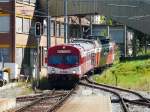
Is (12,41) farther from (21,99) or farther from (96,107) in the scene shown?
(96,107)

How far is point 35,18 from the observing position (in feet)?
181

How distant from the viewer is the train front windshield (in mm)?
36875

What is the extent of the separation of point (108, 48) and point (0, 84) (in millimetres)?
18400

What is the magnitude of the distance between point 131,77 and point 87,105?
1918cm

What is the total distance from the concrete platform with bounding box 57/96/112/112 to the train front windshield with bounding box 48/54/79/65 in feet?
33.7

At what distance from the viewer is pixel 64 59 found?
3700 centimetres

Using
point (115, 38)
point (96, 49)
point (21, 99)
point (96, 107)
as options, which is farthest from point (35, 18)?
point (115, 38)

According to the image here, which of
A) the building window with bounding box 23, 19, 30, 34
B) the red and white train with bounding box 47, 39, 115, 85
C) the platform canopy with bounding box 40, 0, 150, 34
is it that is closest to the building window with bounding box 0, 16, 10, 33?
the building window with bounding box 23, 19, 30, 34

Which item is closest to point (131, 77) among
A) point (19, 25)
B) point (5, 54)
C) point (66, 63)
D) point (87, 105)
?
point (66, 63)

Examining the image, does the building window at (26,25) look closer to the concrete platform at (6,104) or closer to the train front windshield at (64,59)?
the train front windshield at (64,59)

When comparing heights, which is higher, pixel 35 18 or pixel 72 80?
pixel 35 18

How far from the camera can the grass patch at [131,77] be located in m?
36.8

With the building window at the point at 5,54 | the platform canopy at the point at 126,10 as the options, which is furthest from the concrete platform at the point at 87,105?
the platform canopy at the point at 126,10

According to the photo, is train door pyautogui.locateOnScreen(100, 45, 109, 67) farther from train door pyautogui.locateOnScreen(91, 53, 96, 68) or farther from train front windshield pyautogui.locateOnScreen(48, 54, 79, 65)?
train front windshield pyautogui.locateOnScreen(48, 54, 79, 65)
